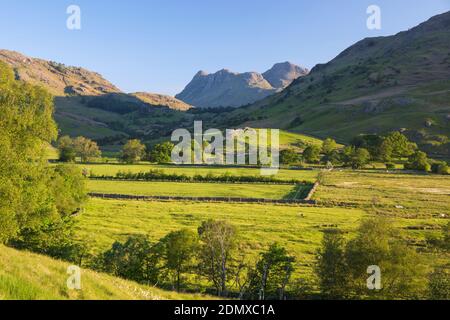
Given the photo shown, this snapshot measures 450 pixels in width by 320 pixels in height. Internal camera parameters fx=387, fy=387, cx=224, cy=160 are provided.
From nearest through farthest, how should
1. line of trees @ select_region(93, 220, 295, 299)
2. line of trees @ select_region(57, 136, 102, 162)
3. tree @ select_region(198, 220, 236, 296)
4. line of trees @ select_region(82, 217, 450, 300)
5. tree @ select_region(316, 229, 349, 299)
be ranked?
line of trees @ select_region(82, 217, 450, 300) < tree @ select_region(316, 229, 349, 299) < line of trees @ select_region(93, 220, 295, 299) < tree @ select_region(198, 220, 236, 296) < line of trees @ select_region(57, 136, 102, 162)

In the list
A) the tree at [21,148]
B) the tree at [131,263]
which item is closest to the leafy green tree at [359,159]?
the tree at [131,263]

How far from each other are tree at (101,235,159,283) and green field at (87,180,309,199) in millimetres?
52448

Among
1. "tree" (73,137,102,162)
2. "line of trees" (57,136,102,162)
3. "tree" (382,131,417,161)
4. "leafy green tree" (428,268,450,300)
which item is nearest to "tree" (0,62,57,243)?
"leafy green tree" (428,268,450,300)

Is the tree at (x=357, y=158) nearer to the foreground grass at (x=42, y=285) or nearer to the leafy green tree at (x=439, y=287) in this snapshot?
the leafy green tree at (x=439, y=287)

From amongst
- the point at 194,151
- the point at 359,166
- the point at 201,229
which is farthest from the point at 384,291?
the point at 194,151

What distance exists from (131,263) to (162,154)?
137 m

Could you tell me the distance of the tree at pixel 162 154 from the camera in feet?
570

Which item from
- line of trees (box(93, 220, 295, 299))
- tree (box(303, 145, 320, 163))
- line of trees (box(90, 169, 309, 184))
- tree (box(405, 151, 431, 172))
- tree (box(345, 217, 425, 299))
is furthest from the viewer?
tree (box(303, 145, 320, 163))

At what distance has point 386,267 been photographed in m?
36.3

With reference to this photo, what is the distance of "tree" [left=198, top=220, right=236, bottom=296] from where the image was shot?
39.9 meters

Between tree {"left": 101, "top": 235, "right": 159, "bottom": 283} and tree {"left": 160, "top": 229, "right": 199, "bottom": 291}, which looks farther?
tree {"left": 160, "top": 229, "right": 199, "bottom": 291}

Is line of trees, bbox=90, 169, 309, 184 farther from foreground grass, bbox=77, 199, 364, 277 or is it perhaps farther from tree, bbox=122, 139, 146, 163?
tree, bbox=122, 139, 146, 163

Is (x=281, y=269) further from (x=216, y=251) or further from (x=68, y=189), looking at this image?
(x=68, y=189)

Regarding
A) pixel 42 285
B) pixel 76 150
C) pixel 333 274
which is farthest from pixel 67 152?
pixel 42 285
